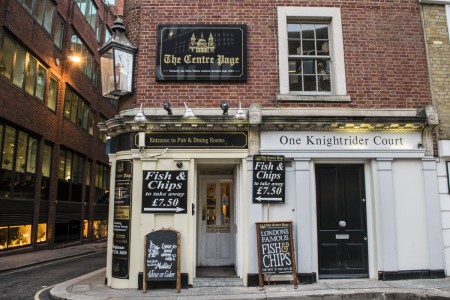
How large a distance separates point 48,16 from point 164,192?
1521 centimetres

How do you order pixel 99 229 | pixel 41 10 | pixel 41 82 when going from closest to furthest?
pixel 41 10 < pixel 41 82 < pixel 99 229

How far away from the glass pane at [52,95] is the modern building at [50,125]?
0.17 ft

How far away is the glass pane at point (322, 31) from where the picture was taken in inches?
382

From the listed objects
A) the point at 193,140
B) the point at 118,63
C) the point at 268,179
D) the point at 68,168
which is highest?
the point at 118,63

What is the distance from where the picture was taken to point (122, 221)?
8.63m

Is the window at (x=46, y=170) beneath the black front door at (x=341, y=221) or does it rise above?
above

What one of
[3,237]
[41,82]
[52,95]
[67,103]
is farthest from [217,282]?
[67,103]

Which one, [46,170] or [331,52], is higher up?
[331,52]

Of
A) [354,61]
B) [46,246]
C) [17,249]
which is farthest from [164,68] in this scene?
[46,246]

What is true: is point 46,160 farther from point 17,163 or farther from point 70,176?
point 70,176

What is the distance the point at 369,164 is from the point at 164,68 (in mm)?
5281

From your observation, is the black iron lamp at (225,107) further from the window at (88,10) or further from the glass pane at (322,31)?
the window at (88,10)

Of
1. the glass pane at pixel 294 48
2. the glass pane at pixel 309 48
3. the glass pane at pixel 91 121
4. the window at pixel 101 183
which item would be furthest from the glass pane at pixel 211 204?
the window at pixel 101 183

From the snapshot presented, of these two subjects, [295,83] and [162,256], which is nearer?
[162,256]
